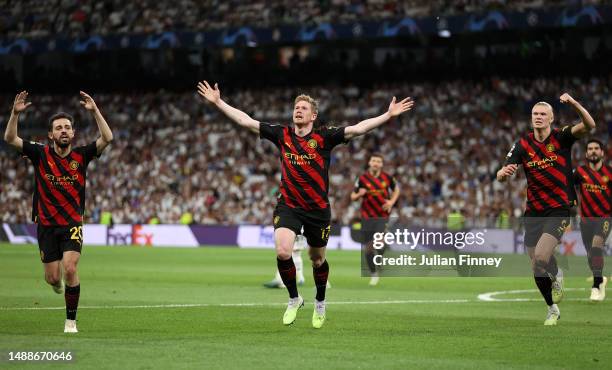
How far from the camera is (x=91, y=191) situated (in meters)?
49.8

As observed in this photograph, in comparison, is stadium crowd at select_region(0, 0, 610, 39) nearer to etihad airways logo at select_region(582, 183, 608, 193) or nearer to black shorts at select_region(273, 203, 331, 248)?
etihad airways logo at select_region(582, 183, 608, 193)

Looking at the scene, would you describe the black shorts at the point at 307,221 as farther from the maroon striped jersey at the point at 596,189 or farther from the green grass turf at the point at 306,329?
the maroon striped jersey at the point at 596,189

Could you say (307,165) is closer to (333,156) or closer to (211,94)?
(211,94)

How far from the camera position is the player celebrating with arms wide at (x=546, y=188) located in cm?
1343

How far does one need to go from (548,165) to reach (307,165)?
3.10 meters

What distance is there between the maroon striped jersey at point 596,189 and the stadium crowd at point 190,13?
1039 inches

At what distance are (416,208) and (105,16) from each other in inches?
834

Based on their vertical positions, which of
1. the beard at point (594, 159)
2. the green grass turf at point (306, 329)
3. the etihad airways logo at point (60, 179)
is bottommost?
the green grass turf at point (306, 329)

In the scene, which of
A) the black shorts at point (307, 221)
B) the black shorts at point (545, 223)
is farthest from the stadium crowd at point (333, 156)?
the black shorts at point (307, 221)

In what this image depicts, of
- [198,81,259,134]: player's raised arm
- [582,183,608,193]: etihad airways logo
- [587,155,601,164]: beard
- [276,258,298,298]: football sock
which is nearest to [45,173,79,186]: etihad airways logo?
[198,81,259,134]: player's raised arm

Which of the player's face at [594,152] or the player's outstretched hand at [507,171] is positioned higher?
the player's face at [594,152]

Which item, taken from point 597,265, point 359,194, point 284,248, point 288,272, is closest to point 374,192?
point 359,194

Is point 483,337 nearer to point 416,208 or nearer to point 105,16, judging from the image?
point 416,208

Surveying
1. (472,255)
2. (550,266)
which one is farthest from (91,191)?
(550,266)
